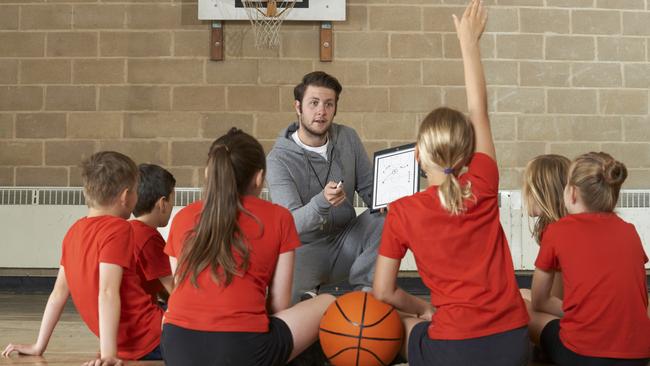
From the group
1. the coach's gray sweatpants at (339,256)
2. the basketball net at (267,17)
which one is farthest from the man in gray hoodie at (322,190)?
the basketball net at (267,17)

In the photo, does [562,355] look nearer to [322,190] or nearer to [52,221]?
[322,190]

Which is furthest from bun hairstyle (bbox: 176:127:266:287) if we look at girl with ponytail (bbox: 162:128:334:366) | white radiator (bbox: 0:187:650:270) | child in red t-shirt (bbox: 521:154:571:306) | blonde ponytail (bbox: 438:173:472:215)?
white radiator (bbox: 0:187:650:270)

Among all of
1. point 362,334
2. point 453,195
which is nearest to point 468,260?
point 453,195

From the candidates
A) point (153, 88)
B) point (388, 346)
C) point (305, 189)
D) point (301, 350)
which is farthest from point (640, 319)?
point (153, 88)

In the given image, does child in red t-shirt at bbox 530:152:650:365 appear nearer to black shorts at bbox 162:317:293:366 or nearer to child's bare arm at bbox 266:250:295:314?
child's bare arm at bbox 266:250:295:314

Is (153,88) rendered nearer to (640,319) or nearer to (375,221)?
(375,221)

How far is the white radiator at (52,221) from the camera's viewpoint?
17.9 ft

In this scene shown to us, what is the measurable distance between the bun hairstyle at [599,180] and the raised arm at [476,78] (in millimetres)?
346

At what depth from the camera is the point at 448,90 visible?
222 inches

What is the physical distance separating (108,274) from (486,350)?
1236 millimetres

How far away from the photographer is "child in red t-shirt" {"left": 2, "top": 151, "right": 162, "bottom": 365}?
7.56ft

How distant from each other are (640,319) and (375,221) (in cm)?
148

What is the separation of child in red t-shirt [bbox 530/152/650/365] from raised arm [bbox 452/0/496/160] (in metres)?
0.38

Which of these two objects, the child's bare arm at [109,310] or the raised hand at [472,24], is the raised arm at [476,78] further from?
the child's bare arm at [109,310]
